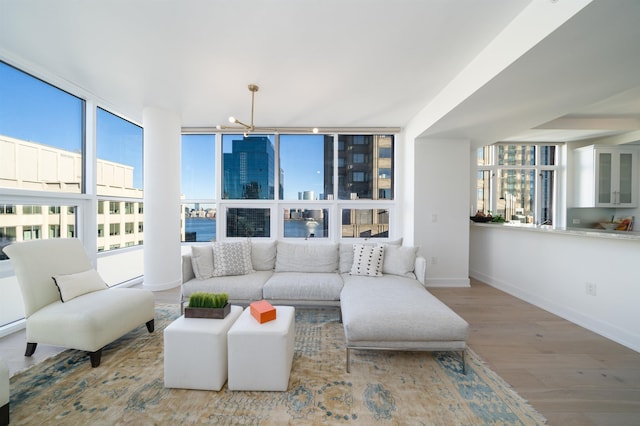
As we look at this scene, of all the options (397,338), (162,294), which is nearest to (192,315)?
(397,338)

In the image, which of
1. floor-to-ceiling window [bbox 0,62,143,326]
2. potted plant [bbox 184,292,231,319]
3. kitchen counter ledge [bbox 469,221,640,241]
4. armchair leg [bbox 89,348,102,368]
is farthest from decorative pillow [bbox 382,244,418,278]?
floor-to-ceiling window [bbox 0,62,143,326]

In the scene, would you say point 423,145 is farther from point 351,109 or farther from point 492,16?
point 492,16

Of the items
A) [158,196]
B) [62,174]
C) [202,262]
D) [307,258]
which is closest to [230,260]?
[202,262]

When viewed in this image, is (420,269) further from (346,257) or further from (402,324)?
(402,324)

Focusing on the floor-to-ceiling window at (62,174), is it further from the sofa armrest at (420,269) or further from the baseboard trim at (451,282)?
the baseboard trim at (451,282)

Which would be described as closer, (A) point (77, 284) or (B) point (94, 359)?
(B) point (94, 359)

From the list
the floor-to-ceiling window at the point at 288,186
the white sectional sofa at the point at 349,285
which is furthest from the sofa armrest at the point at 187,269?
the floor-to-ceiling window at the point at 288,186

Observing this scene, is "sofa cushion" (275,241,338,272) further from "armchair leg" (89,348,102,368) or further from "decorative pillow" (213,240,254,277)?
"armchair leg" (89,348,102,368)

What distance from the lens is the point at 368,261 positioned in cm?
299

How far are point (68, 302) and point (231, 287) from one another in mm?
1317

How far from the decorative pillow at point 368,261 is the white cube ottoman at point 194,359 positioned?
1.81 metres

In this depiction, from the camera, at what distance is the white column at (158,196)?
138 inches

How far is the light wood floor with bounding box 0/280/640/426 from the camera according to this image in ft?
4.96

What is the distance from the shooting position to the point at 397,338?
5.95ft
